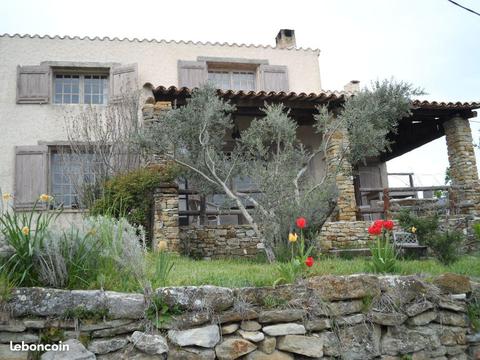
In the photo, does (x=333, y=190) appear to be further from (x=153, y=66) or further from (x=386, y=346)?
(x=153, y=66)

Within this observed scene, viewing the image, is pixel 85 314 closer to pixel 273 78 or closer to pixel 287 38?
pixel 273 78

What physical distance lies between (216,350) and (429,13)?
17.5 ft

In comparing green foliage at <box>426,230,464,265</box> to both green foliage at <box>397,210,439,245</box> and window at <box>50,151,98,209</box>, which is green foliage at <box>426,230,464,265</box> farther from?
window at <box>50,151,98,209</box>

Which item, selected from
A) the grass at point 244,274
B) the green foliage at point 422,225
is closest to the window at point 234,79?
the green foliage at point 422,225

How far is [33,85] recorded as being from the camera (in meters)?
11.0

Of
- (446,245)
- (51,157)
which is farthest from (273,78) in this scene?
(446,245)

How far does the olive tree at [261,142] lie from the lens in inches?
261

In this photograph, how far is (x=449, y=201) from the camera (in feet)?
31.1

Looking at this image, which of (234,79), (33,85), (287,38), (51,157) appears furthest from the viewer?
(287,38)

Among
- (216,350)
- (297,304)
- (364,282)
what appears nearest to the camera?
(216,350)

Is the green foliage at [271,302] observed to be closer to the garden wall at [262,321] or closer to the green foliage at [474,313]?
the garden wall at [262,321]

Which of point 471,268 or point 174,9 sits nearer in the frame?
point 471,268

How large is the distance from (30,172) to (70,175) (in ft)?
4.64

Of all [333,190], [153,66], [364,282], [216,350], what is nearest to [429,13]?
[333,190]
